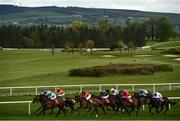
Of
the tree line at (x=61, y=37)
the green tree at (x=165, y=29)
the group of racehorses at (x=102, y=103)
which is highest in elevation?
the green tree at (x=165, y=29)

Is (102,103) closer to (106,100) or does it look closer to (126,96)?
(106,100)

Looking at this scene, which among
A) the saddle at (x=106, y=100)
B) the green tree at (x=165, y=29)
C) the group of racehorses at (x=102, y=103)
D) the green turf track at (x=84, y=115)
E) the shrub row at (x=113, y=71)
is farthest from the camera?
the green tree at (x=165, y=29)

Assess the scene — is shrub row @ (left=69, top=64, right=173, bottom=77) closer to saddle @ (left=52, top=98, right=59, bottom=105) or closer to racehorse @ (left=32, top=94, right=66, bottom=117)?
racehorse @ (left=32, top=94, right=66, bottom=117)

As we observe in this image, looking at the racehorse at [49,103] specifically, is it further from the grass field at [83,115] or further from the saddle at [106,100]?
the saddle at [106,100]

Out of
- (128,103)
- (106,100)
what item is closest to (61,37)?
(106,100)

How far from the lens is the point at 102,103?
2388 cm

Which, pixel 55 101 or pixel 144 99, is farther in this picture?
pixel 144 99

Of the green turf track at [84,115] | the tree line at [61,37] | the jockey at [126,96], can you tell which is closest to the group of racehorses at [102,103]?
the jockey at [126,96]

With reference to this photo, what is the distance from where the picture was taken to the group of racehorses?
23.5 m

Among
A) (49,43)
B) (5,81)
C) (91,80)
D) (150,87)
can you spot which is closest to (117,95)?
Result: (150,87)

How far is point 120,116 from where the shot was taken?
76.0 ft

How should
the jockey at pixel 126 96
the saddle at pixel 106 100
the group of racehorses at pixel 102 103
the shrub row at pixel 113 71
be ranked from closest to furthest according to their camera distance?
the group of racehorses at pixel 102 103
the jockey at pixel 126 96
the saddle at pixel 106 100
the shrub row at pixel 113 71

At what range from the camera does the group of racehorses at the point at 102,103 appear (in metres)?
23.5

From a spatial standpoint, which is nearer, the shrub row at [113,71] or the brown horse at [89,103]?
the brown horse at [89,103]
